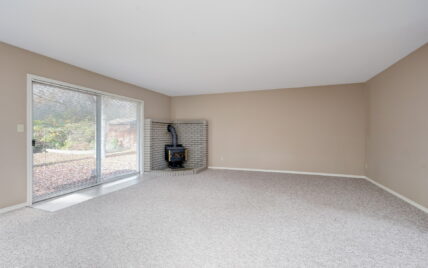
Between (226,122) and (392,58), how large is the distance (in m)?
4.00

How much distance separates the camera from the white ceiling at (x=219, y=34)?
2.03 meters

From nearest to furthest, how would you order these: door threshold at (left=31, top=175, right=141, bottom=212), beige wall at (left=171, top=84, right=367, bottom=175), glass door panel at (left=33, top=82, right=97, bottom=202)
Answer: door threshold at (left=31, top=175, right=141, bottom=212) < glass door panel at (left=33, top=82, right=97, bottom=202) < beige wall at (left=171, top=84, right=367, bottom=175)

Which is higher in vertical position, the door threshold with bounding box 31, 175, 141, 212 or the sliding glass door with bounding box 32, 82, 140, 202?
the sliding glass door with bounding box 32, 82, 140, 202

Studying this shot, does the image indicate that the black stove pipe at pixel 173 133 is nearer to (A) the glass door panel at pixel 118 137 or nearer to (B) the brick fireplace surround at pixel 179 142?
(B) the brick fireplace surround at pixel 179 142

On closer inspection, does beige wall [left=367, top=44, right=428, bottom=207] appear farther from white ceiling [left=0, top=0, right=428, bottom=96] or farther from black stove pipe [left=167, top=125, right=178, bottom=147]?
black stove pipe [left=167, top=125, right=178, bottom=147]

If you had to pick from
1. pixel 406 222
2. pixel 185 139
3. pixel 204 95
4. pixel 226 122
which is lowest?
pixel 406 222

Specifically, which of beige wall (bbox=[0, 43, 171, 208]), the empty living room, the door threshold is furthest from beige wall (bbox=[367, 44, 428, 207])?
beige wall (bbox=[0, 43, 171, 208])

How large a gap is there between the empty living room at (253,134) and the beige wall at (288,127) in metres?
0.04

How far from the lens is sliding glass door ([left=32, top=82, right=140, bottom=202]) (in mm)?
3322

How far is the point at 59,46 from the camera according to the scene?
294 cm

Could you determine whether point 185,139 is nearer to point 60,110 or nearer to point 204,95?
point 204,95

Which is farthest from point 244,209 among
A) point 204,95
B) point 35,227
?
point 204,95

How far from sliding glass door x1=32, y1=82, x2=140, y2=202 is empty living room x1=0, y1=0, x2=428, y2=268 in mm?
25

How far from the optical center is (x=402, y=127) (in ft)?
11.1
